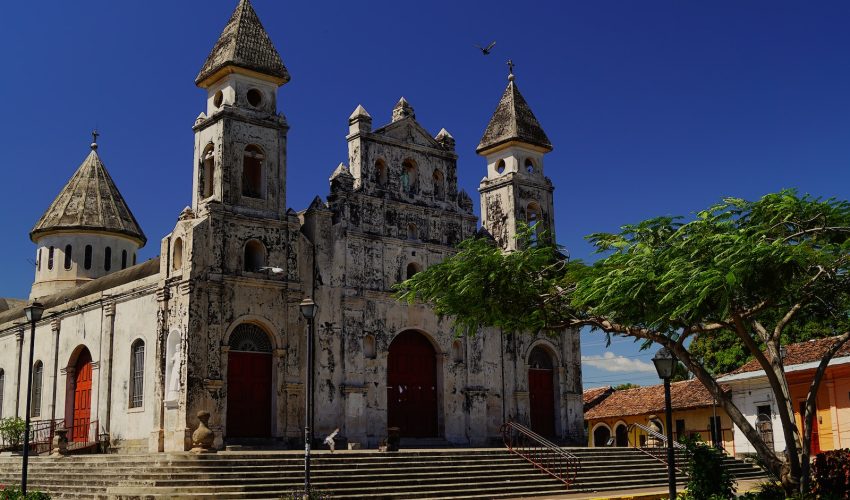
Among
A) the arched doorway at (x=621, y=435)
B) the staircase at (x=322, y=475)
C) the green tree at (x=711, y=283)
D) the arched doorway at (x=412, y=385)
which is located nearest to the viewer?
the green tree at (x=711, y=283)

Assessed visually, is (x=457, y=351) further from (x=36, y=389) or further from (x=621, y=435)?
(x=621, y=435)

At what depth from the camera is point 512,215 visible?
35.4 metres

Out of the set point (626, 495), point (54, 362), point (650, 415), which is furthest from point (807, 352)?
Result: point (54, 362)

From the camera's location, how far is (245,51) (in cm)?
2906

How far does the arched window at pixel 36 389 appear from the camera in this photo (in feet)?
117

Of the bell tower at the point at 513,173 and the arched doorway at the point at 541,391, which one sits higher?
the bell tower at the point at 513,173

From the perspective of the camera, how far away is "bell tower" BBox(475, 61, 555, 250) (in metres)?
35.7

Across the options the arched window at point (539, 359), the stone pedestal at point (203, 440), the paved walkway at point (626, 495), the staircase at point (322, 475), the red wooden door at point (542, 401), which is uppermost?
the arched window at point (539, 359)

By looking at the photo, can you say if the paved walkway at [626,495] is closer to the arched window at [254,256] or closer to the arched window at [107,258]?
the arched window at [254,256]

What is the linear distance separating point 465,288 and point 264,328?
9237 millimetres

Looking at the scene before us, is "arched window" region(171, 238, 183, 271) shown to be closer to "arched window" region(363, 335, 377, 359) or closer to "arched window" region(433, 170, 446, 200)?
"arched window" region(363, 335, 377, 359)

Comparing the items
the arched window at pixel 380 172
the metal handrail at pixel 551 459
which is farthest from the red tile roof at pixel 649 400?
the arched window at pixel 380 172

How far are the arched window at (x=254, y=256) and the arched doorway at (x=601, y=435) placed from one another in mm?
25648

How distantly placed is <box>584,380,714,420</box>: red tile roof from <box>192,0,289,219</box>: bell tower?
69.8 ft
